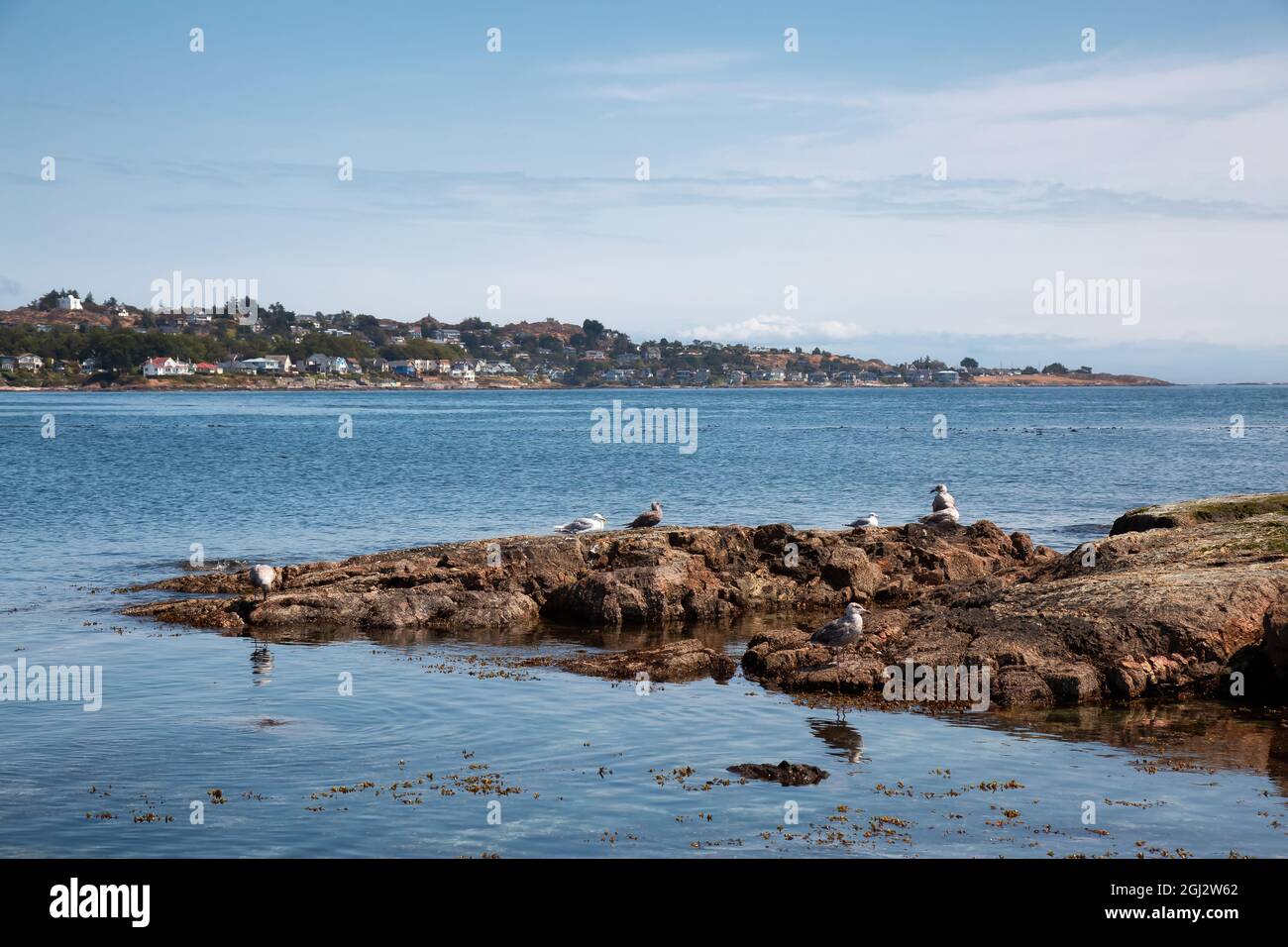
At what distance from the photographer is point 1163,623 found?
20.1m

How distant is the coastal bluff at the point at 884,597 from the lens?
19.8m

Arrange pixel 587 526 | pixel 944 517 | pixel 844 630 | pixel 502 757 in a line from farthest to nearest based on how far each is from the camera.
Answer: pixel 944 517, pixel 587 526, pixel 844 630, pixel 502 757

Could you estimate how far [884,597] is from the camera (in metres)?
28.7

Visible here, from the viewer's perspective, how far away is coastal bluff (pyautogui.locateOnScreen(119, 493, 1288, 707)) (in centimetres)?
1981

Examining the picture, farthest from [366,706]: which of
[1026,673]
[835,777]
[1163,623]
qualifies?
[1163,623]

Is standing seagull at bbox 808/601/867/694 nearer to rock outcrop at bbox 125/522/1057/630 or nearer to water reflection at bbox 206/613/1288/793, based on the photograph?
water reflection at bbox 206/613/1288/793

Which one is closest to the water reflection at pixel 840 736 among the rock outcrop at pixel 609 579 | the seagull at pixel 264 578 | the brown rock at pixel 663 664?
the brown rock at pixel 663 664

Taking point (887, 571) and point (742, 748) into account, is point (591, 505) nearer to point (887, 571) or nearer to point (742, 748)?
point (887, 571)

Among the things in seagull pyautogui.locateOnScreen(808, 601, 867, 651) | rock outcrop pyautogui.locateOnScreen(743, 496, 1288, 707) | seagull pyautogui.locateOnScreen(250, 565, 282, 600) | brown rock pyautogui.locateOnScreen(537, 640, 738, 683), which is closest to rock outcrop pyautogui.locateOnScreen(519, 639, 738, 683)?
brown rock pyautogui.locateOnScreen(537, 640, 738, 683)

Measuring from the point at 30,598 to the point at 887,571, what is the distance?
20244 millimetres

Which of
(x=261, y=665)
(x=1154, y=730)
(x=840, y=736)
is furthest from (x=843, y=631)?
(x=261, y=665)

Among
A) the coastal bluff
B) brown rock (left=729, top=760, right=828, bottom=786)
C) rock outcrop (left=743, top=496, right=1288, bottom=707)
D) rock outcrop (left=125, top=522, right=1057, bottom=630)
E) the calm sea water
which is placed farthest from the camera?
rock outcrop (left=125, top=522, right=1057, bottom=630)

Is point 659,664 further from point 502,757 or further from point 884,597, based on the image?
point 884,597
